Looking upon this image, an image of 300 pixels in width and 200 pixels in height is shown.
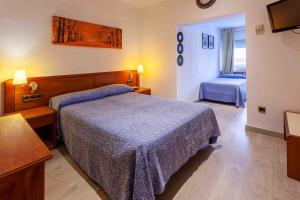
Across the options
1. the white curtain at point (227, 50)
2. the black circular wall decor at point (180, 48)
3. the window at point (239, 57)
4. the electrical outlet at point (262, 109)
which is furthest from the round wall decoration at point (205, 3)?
the window at point (239, 57)

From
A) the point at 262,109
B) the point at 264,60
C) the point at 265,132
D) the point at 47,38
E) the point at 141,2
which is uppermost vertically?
the point at 141,2

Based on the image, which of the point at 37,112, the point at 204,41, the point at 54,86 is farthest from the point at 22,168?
the point at 204,41

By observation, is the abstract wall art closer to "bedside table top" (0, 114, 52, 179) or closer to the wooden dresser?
"bedside table top" (0, 114, 52, 179)

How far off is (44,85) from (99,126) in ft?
5.31

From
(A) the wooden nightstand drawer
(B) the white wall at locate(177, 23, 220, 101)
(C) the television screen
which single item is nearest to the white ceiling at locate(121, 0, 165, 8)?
(B) the white wall at locate(177, 23, 220, 101)

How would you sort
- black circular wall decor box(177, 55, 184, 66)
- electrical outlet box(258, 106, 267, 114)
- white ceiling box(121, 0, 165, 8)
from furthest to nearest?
1. black circular wall decor box(177, 55, 184, 66)
2. white ceiling box(121, 0, 165, 8)
3. electrical outlet box(258, 106, 267, 114)

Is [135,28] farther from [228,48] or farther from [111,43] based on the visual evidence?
[228,48]

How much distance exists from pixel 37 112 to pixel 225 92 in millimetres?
4409

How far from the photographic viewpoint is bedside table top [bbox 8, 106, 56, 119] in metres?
2.28

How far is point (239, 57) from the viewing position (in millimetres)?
6426

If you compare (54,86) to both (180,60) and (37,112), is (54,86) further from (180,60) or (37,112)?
(180,60)

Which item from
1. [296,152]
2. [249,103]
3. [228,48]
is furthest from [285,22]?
[228,48]

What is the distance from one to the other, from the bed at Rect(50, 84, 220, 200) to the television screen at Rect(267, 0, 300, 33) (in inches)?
59.4

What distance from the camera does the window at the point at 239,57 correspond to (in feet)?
20.8
